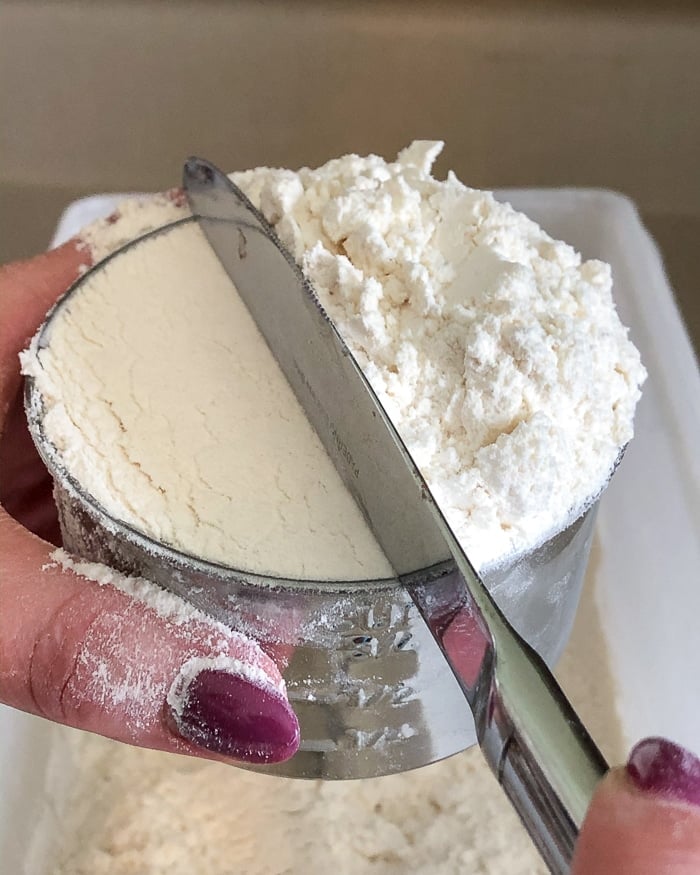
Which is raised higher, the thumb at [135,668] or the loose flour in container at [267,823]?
the thumb at [135,668]

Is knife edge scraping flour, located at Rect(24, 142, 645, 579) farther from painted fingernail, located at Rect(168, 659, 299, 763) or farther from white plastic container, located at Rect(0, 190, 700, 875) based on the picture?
white plastic container, located at Rect(0, 190, 700, 875)

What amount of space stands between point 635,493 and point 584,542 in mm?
230

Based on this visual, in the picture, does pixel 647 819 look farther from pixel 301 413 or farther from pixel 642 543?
pixel 642 543

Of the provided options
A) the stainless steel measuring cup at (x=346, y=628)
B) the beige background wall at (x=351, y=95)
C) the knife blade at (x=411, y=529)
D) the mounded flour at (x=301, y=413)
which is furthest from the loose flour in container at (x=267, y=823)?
the beige background wall at (x=351, y=95)

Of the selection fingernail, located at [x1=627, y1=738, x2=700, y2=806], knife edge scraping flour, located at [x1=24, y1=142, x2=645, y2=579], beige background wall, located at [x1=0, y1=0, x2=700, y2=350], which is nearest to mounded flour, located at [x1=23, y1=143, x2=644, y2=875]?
knife edge scraping flour, located at [x1=24, y1=142, x2=645, y2=579]

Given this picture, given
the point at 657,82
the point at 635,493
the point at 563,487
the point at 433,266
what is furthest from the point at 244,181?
the point at 657,82

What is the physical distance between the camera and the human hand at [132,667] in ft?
1.11

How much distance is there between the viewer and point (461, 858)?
1.63ft

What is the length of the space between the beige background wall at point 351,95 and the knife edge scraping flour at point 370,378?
1.27ft

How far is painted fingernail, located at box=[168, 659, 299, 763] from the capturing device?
1.10 feet

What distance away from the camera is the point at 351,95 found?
2.66 feet

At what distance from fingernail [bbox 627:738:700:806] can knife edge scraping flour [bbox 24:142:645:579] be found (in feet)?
0.36

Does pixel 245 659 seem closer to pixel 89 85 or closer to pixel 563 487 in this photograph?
pixel 563 487

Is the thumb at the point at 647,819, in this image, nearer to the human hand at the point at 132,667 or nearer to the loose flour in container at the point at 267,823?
the human hand at the point at 132,667
